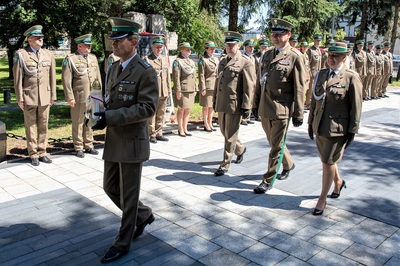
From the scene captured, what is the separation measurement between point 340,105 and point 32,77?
5.04 meters

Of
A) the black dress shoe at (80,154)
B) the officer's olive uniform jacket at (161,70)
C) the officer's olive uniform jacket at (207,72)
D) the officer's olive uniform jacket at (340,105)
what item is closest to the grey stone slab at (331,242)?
the officer's olive uniform jacket at (340,105)

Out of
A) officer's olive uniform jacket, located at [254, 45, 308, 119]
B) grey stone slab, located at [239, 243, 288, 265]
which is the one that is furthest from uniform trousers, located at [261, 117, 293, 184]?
grey stone slab, located at [239, 243, 288, 265]

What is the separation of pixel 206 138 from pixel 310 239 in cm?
522

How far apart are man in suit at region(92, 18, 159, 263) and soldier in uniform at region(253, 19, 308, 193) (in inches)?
92.9

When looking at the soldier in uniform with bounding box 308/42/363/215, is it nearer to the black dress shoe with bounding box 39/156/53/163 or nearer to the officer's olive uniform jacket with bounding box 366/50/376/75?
the black dress shoe with bounding box 39/156/53/163

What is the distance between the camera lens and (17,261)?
3916mm

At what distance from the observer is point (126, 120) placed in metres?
3.56

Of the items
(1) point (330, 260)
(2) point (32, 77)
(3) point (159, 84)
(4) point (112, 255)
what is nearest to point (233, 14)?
(3) point (159, 84)

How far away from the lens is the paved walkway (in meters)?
4.05

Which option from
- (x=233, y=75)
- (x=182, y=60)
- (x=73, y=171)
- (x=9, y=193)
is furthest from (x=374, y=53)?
(x=9, y=193)

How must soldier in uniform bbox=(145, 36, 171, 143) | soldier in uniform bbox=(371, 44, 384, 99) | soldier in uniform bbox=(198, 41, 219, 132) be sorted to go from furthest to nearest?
soldier in uniform bbox=(371, 44, 384, 99)
soldier in uniform bbox=(198, 41, 219, 132)
soldier in uniform bbox=(145, 36, 171, 143)

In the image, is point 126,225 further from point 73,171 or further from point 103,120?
point 73,171

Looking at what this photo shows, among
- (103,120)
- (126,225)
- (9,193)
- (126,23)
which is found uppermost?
(126,23)

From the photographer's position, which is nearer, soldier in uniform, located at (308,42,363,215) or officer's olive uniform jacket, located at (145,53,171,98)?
soldier in uniform, located at (308,42,363,215)
